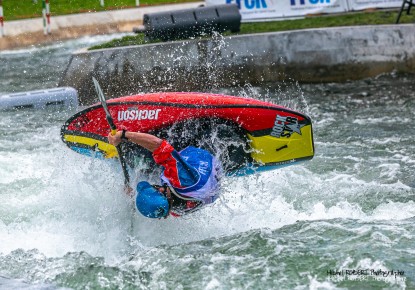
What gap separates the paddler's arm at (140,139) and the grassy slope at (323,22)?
26.1 ft

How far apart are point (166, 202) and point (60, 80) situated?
7.17 metres

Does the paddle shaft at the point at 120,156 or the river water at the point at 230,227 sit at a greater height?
the paddle shaft at the point at 120,156

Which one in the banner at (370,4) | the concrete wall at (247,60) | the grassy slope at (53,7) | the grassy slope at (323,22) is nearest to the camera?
the concrete wall at (247,60)

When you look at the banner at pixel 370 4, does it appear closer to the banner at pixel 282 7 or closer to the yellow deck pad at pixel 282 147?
the banner at pixel 282 7

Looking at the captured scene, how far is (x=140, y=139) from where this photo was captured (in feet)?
25.8

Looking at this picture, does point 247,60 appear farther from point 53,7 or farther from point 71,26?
point 53,7

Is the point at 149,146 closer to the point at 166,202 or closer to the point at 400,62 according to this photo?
the point at 166,202

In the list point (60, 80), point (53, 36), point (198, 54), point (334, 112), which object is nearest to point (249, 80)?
point (198, 54)

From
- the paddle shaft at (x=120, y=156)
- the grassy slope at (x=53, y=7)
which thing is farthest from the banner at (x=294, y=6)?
the paddle shaft at (x=120, y=156)

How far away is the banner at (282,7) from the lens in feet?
58.7

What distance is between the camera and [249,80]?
1562 cm

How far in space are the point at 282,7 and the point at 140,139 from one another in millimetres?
10900

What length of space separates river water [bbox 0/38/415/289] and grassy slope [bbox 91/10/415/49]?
14.4 feet

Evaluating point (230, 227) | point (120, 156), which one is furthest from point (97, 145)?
point (230, 227)
